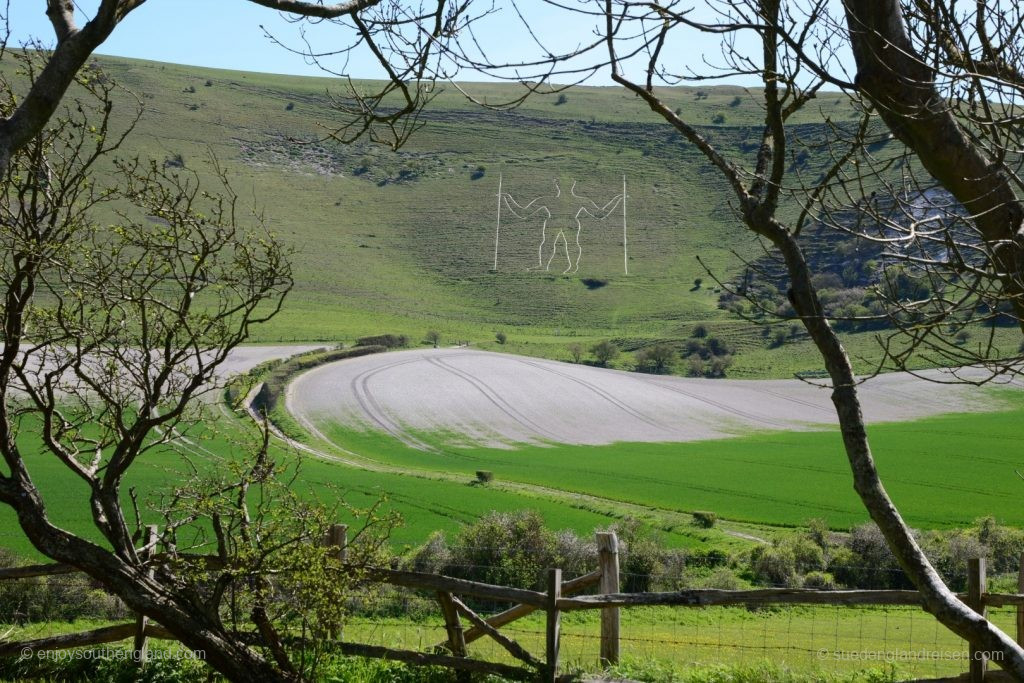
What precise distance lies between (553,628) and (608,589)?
1841 millimetres

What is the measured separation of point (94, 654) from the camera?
848 cm

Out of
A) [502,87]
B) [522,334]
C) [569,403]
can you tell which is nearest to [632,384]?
[569,403]

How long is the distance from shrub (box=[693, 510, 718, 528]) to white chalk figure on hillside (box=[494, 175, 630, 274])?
7306cm

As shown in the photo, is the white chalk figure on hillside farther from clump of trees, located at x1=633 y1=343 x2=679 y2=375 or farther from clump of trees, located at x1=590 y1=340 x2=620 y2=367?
clump of trees, located at x1=633 y1=343 x2=679 y2=375

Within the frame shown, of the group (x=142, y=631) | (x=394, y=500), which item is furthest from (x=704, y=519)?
(x=142, y=631)

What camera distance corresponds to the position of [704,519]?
2762cm

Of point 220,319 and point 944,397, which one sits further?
point 944,397

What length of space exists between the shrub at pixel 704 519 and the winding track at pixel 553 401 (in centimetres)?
1883

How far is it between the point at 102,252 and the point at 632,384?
52900 mm

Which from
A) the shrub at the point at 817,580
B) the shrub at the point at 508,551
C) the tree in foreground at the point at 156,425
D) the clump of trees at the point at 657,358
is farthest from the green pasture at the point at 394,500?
the clump of trees at the point at 657,358

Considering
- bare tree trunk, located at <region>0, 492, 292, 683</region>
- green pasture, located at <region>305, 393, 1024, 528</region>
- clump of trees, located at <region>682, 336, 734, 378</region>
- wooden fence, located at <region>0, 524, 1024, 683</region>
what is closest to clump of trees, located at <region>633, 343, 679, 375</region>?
clump of trees, located at <region>682, 336, 734, 378</region>

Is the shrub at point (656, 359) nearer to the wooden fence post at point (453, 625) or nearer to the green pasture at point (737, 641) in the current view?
the green pasture at point (737, 641)

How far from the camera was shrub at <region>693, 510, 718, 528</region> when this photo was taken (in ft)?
89.6

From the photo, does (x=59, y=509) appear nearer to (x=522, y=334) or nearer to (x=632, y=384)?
(x=632, y=384)
